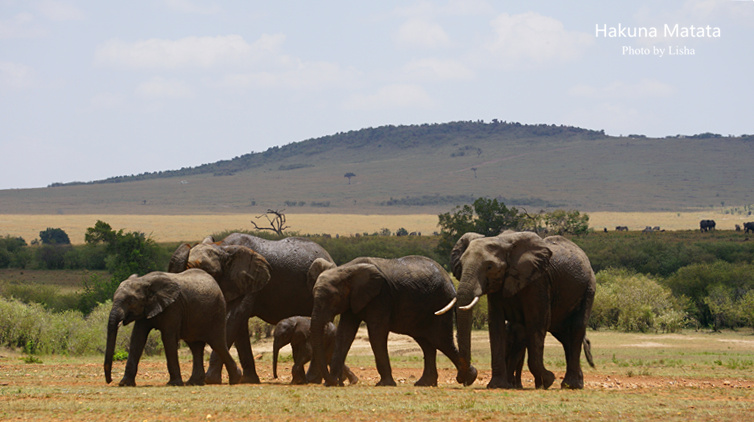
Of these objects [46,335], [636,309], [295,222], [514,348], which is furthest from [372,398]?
[295,222]

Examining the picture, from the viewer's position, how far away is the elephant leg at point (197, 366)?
1673 centimetres

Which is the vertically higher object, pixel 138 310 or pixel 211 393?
pixel 138 310

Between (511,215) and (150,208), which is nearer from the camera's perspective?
(511,215)

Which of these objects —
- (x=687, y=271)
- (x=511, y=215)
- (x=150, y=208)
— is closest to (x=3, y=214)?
(x=150, y=208)

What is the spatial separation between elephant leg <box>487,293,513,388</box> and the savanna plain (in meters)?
0.51

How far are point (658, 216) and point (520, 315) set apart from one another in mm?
119769

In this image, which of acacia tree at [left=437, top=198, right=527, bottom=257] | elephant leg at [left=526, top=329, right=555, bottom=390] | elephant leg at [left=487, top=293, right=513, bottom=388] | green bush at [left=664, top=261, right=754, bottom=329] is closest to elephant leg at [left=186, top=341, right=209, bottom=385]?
elephant leg at [left=487, top=293, right=513, bottom=388]

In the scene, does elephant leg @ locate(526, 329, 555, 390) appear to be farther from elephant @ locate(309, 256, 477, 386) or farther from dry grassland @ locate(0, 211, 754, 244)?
dry grassland @ locate(0, 211, 754, 244)

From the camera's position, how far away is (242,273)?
18078mm

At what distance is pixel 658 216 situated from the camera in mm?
131125

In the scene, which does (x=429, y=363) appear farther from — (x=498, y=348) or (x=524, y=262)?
(x=524, y=262)

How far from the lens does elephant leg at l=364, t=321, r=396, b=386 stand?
16469 mm

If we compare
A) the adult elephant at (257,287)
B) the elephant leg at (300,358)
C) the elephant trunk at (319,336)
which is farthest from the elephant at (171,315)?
the elephant trunk at (319,336)

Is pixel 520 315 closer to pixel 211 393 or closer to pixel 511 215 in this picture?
pixel 211 393
